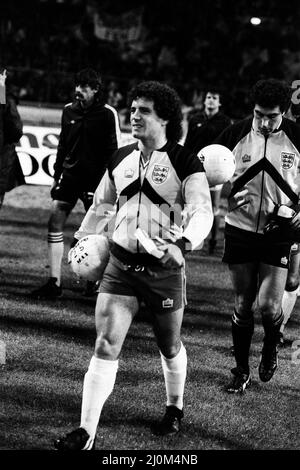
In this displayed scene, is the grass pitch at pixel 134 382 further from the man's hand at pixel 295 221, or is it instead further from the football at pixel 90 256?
the man's hand at pixel 295 221

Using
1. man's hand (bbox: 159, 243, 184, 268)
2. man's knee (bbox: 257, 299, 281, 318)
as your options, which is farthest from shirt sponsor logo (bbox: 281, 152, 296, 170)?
man's hand (bbox: 159, 243, 184, 268)

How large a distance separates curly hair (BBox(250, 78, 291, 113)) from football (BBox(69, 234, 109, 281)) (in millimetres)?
1657

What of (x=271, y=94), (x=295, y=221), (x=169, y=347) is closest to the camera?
(x=169, y=347)

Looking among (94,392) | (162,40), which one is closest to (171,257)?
(94,392)

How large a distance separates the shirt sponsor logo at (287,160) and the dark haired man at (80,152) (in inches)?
122

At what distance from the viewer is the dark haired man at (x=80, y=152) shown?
881cm

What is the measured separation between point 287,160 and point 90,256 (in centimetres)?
184

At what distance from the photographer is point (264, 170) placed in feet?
20.0

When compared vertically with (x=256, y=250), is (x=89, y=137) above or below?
above

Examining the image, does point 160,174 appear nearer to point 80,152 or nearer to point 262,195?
point 262,195

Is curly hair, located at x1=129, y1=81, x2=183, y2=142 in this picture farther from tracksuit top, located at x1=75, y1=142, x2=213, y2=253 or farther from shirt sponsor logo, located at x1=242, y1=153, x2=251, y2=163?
shirt sponsor logo, located at x1=242, y1=153, x2=251, y2=163

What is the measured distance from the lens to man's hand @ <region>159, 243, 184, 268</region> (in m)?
4.60

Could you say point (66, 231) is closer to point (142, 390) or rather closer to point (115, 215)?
point (142, 390)

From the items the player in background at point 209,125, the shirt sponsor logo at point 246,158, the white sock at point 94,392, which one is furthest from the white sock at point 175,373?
the player in background at point 209,125
